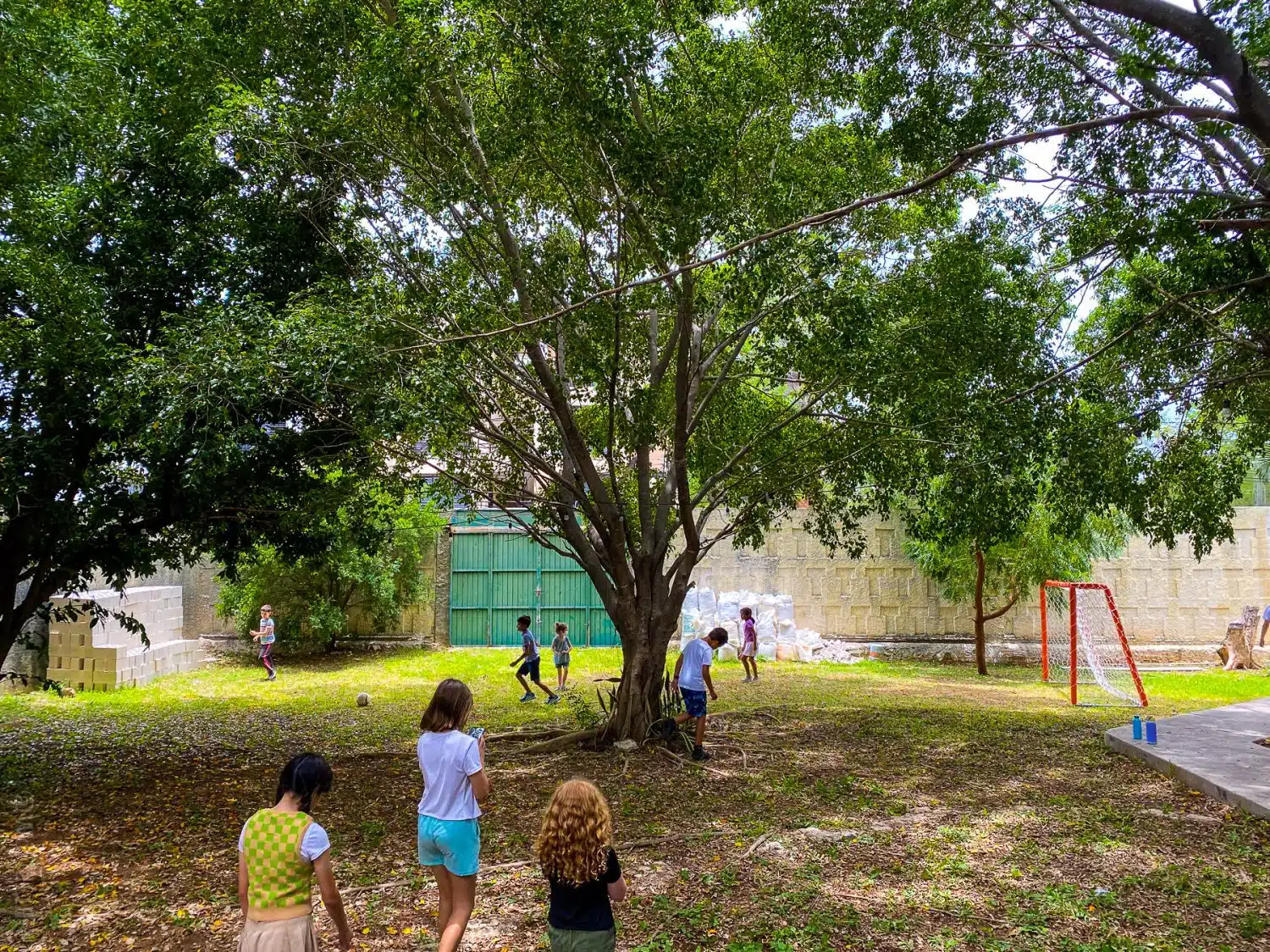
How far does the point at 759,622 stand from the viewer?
61.8ft

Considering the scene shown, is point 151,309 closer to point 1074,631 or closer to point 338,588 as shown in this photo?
point 338,588

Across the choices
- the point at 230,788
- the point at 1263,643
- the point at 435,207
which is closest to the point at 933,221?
the point at 435,207

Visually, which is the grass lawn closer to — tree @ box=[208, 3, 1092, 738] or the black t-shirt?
the black t-shirt

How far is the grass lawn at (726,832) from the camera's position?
5.07 m

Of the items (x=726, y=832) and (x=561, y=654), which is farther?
(x=561, y=654)

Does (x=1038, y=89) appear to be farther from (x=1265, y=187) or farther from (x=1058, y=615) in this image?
(x=1058, y=615)

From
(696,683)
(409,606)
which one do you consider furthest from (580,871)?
(409,606)

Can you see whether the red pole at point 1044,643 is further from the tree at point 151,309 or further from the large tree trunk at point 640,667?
the tree at point 151,309

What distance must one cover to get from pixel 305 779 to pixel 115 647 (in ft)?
45.9

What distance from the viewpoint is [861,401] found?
31.8 feet

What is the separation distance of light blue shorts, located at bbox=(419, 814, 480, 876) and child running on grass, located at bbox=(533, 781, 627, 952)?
2.89 feet

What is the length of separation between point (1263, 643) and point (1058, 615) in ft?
13.7

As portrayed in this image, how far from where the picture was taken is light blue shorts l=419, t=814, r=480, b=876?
417 centimetres

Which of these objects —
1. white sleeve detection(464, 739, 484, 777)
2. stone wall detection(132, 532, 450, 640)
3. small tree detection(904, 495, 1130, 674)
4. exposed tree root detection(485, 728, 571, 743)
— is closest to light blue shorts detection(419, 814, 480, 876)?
white sleeve detection(464, 739, 484, 777)
